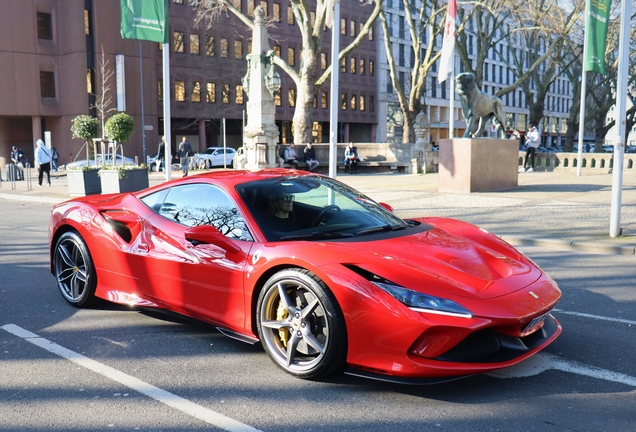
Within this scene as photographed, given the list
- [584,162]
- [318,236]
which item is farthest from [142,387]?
[584,162]

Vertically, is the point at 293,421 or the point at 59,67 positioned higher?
the point at 59,67

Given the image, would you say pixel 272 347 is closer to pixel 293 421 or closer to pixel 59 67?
pixel 293 421

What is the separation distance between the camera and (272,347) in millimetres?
4312

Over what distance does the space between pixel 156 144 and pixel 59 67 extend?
30.3 feet

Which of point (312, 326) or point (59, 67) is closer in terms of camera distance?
point (312, 326)

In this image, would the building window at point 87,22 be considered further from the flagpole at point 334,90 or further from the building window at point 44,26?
the flagpole at point 334,90

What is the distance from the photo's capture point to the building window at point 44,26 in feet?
162

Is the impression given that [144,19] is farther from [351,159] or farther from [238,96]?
[238,96]

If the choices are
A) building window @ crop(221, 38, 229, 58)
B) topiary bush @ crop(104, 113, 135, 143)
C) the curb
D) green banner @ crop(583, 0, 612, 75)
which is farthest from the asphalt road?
building window @ crop(221, 38, 229, 58)

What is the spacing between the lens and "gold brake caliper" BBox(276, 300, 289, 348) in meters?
4.25

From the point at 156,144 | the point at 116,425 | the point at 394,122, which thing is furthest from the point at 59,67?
the point at 116,425

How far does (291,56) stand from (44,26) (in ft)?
75.3

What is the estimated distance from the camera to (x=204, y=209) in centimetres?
507

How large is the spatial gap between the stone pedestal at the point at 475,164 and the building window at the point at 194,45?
42940 mm
